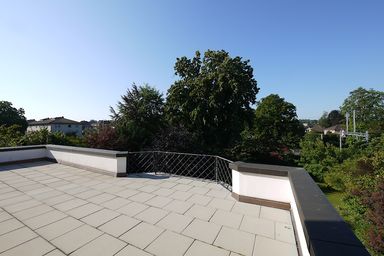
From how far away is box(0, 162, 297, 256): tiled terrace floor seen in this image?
9.68 feet

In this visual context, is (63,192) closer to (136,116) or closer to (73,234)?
(73,234)

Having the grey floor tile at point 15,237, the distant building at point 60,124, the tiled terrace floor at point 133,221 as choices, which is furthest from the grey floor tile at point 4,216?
the distant building at point 60,124

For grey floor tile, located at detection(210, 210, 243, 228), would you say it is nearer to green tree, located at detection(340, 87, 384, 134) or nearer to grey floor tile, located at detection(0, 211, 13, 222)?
grey floor tile, located at detection(0, 211, 13, 222)

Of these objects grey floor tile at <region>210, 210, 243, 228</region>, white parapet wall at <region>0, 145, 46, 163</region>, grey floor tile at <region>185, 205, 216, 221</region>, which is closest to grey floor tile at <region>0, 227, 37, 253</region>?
grey floor tile at <region>185, 205, 216, 221</region>

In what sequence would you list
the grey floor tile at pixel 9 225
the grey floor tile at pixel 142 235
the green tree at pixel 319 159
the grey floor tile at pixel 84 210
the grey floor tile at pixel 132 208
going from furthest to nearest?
the green tree at pixel 319 159 < the grey floor tile at pixel 132 208 < the grey floor tile at pixel 84 210 < the grey floor tile at pixel 9 225 < the grey floor tile at pixel 142 235

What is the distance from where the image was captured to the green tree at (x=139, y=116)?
1307 cm

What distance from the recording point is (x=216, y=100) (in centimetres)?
1452

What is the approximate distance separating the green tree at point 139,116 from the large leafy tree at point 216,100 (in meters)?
0.95

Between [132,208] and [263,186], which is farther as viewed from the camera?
[263,186]

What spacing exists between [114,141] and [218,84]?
7.53m

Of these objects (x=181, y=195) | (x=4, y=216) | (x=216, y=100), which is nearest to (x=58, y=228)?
(x=4, y=216)

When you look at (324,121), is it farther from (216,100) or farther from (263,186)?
(263,186)

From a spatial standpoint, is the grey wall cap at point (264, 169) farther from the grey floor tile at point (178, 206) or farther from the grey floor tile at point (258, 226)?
the grey floor tile at point (178, 206)

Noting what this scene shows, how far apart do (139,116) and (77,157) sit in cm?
697
